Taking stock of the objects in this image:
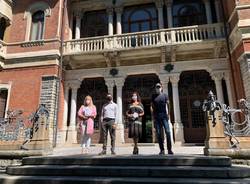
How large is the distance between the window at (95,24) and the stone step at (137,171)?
1201 centimetres

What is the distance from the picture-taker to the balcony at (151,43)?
1303 cm

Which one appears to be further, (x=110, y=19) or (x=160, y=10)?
(x=110, y=19)

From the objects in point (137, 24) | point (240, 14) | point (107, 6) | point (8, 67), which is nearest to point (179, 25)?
point (137, 24)

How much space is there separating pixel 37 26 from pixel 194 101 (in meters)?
11.1

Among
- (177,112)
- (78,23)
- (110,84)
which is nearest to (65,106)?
(110,84)

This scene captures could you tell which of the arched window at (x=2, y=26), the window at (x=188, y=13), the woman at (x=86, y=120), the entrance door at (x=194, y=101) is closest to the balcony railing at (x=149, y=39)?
the window at (x=188, y=13)

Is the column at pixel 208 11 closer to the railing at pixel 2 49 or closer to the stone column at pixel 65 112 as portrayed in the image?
the stone column at pixel 65 112

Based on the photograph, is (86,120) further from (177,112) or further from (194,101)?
(194,101)

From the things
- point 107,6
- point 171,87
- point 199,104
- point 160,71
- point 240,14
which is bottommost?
point 199,104

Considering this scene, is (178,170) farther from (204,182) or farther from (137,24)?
(137,24)

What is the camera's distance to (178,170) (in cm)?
462

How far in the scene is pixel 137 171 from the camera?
4.77 m

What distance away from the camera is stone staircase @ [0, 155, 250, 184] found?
4.46 m

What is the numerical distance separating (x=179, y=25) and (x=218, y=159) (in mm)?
11282
